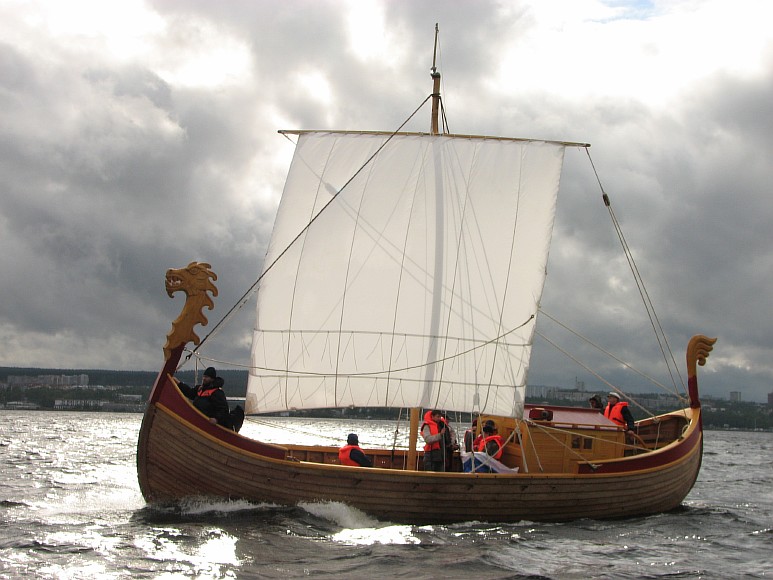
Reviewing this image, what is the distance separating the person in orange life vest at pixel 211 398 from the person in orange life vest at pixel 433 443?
406 cm

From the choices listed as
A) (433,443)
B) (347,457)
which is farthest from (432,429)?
(347,457)

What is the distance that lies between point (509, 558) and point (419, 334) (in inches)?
273

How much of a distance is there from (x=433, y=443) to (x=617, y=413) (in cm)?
538

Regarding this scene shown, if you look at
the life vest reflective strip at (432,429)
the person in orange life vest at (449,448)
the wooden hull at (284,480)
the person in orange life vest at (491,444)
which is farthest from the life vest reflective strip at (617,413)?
the life vest reflective strip at (432,429)

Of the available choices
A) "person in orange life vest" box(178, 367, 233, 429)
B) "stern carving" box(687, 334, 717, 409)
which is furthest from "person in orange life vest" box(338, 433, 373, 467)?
"stern carving" box(687, 334, 717, 409)

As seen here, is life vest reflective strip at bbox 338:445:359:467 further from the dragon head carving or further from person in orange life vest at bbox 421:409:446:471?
the dragon head carving

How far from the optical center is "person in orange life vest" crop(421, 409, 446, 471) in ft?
58.6

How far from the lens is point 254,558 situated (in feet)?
43.1

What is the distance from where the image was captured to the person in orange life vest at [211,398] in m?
16.7

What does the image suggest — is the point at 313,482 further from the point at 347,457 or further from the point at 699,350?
the point at 699,350

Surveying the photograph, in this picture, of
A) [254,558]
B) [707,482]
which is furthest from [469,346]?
[707,482]

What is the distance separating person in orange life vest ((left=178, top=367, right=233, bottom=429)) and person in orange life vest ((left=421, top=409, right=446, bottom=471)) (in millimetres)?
4057

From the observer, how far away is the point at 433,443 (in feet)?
58.9

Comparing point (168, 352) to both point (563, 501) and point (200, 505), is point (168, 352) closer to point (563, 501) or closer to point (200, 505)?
point (200, 505)
